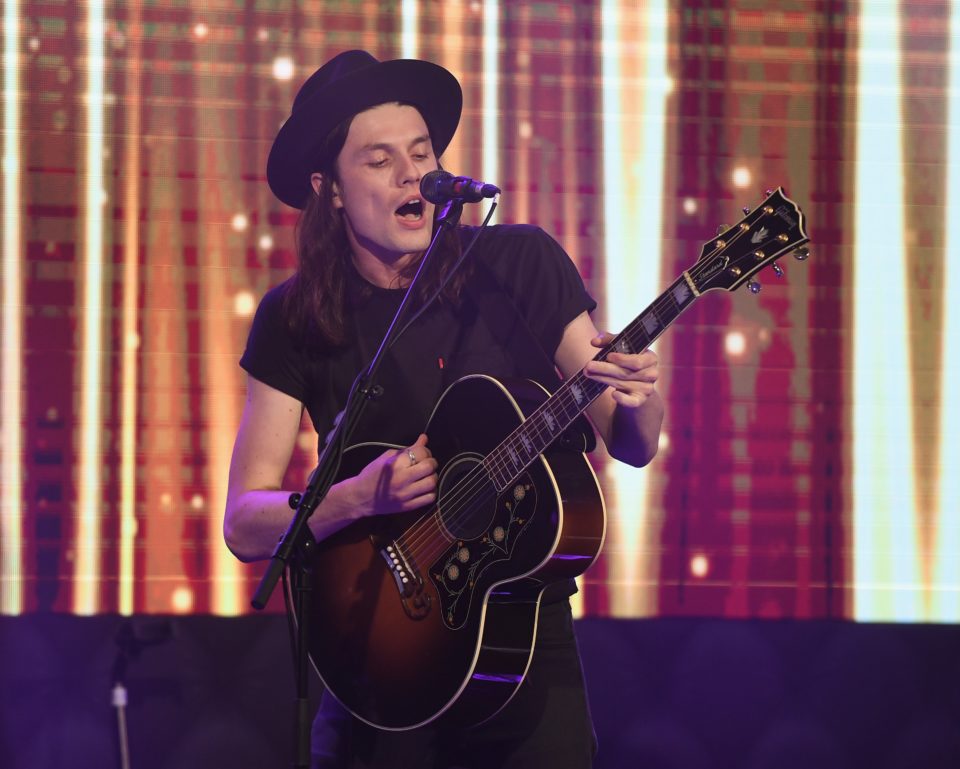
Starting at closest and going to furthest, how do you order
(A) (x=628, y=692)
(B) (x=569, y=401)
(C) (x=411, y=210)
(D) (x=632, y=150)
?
(B) (x=569, y=401), (C) (x=411, y=210), (A) (x=628, y=692), (D) (x=632, y=150)

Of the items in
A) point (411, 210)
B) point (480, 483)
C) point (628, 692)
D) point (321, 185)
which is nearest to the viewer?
point (480, 483)

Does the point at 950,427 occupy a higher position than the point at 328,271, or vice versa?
the point at 328,271

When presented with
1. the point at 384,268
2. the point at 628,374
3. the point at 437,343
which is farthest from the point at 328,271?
the point at 628,374

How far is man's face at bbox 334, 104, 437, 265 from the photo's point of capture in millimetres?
2527

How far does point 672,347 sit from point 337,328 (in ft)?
4.93

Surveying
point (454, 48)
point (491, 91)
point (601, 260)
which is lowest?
point (601, 260)

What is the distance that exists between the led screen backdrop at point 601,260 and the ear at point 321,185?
971mm

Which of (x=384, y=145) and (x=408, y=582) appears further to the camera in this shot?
(x=384, y=145)

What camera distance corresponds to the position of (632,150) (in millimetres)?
3758

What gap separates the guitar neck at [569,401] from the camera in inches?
80.4

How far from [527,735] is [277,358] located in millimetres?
1011

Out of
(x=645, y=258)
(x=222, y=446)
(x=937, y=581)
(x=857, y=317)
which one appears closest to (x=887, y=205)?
(x=857, y=317)

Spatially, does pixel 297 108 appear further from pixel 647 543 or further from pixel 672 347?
pixel 647 543

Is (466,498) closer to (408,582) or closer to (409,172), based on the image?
(408,582)
